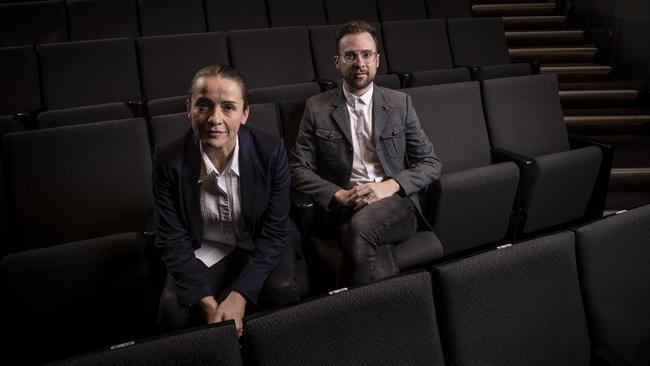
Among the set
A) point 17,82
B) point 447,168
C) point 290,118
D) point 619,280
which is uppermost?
point 17,82

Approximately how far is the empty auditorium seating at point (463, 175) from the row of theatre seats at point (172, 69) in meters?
0.17

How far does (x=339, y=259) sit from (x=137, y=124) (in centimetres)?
35

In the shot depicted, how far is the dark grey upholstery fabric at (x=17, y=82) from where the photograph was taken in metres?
0.91

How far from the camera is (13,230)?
56 centimetres

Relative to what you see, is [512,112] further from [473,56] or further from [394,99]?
[473,56]

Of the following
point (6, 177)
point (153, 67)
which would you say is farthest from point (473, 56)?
point (6, 177)

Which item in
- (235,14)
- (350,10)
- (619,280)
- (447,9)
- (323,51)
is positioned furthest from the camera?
(447,9)

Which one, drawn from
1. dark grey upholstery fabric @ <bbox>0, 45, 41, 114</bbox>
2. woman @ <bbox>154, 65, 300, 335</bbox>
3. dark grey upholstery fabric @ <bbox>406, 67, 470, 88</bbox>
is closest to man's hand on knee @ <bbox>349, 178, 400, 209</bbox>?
woman @ <bbox>154, 65, 300, 335</bbox>

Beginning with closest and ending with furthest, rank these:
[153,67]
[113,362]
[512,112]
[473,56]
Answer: [113,362] → [512,112] → [153,67] → [473,56]

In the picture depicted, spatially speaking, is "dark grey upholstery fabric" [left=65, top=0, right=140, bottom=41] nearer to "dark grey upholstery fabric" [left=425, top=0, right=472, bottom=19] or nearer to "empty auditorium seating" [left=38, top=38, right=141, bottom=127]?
"empty auditorium seating" [left=38, top=38, right=141, bottom=127]

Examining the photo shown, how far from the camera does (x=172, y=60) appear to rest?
0.98 meters

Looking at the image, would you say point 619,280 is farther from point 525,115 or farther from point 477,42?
point 477,42

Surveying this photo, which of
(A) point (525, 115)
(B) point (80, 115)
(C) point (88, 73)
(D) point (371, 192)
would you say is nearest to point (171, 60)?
(C) point (88, 73)

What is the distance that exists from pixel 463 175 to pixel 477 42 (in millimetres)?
770
